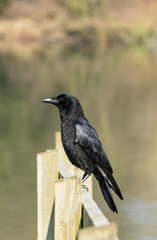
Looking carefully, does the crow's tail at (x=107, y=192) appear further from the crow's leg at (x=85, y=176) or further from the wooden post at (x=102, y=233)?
the wooden post at (x=102, y=233)

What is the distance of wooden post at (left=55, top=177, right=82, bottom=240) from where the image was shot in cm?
188

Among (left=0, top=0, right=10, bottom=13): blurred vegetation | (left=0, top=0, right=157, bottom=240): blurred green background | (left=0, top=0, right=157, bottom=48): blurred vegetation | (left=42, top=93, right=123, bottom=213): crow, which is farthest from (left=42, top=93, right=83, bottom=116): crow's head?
(left=0, top=0, right=10, bottom=13): blurred vegetation

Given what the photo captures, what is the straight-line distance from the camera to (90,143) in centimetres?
287

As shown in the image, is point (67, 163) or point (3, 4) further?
point (3, 4)

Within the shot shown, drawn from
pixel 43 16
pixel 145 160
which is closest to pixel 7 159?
pixel 145 160

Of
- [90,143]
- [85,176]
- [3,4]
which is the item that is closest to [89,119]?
[85,176]

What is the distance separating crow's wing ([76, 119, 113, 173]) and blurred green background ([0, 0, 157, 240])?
2208 mm

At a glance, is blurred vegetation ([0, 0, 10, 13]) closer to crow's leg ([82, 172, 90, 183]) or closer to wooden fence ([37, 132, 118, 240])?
crow's leg ([82, 172, 90, 183])

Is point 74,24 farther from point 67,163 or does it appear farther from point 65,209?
point 65,209

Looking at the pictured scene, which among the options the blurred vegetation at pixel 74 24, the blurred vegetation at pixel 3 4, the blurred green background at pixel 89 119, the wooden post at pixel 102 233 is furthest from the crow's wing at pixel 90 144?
the blurred vegetation at pixel 3 4

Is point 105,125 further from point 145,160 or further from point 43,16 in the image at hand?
point 43,16

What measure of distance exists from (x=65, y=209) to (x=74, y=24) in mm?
30710

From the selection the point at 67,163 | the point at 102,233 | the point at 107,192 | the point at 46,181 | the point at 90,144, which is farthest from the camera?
the point at 67,163

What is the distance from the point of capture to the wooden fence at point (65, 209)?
138 centimetres
